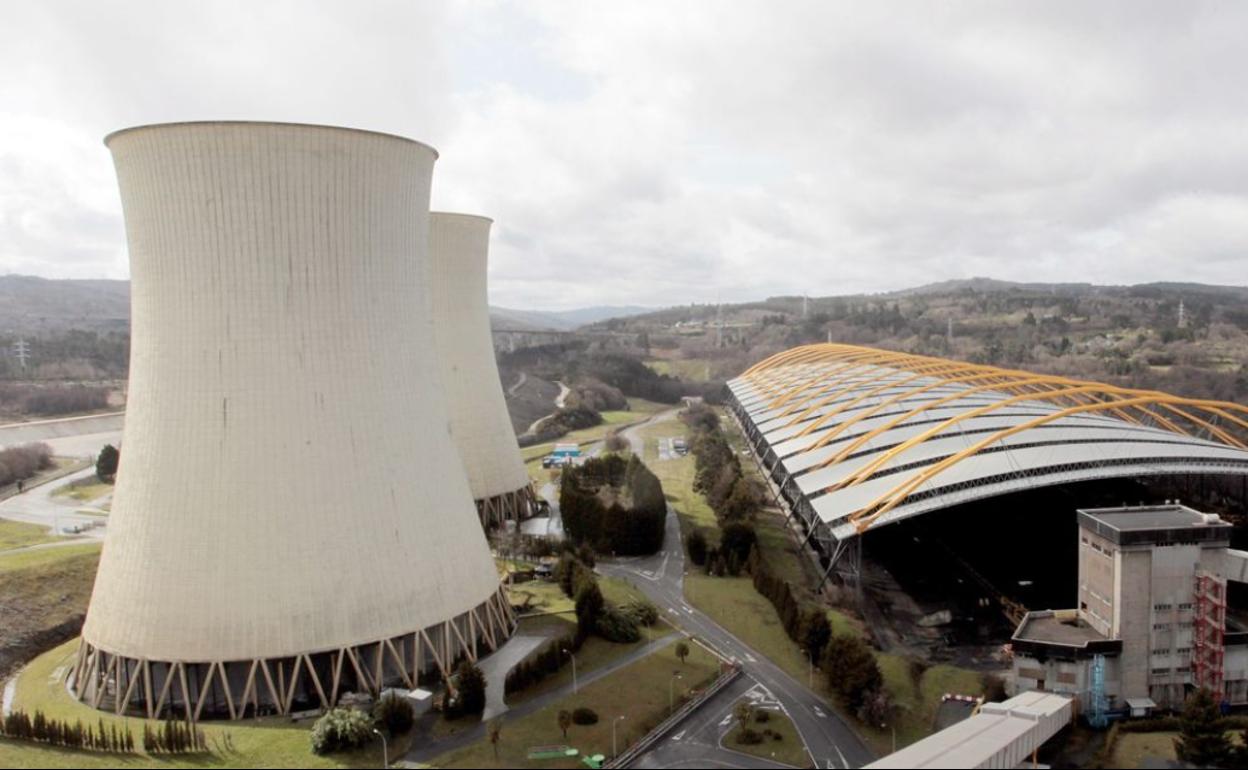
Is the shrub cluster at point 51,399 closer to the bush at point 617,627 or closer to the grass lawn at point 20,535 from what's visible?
the grass lawn at point 20,535

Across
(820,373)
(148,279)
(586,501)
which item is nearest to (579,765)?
(148,279)

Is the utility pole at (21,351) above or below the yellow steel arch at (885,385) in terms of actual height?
above

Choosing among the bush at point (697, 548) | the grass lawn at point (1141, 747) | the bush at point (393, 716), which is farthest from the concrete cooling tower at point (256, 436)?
the grass lawn at point (1141, 747)

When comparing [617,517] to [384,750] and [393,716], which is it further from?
[384,750]

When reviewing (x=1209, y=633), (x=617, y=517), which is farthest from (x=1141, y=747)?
(x=617, y=517)

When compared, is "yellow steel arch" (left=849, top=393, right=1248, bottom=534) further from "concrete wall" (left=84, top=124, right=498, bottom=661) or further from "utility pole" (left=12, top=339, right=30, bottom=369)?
"utility pole" (left=12, top=339, right=30, bottom=369)

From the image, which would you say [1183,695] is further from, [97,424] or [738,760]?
[97,424]

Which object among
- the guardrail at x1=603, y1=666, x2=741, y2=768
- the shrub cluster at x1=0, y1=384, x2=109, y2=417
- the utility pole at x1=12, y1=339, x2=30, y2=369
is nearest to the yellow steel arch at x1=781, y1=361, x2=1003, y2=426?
the guardrail at x1=603, y1=666, x2=741, y2=768
